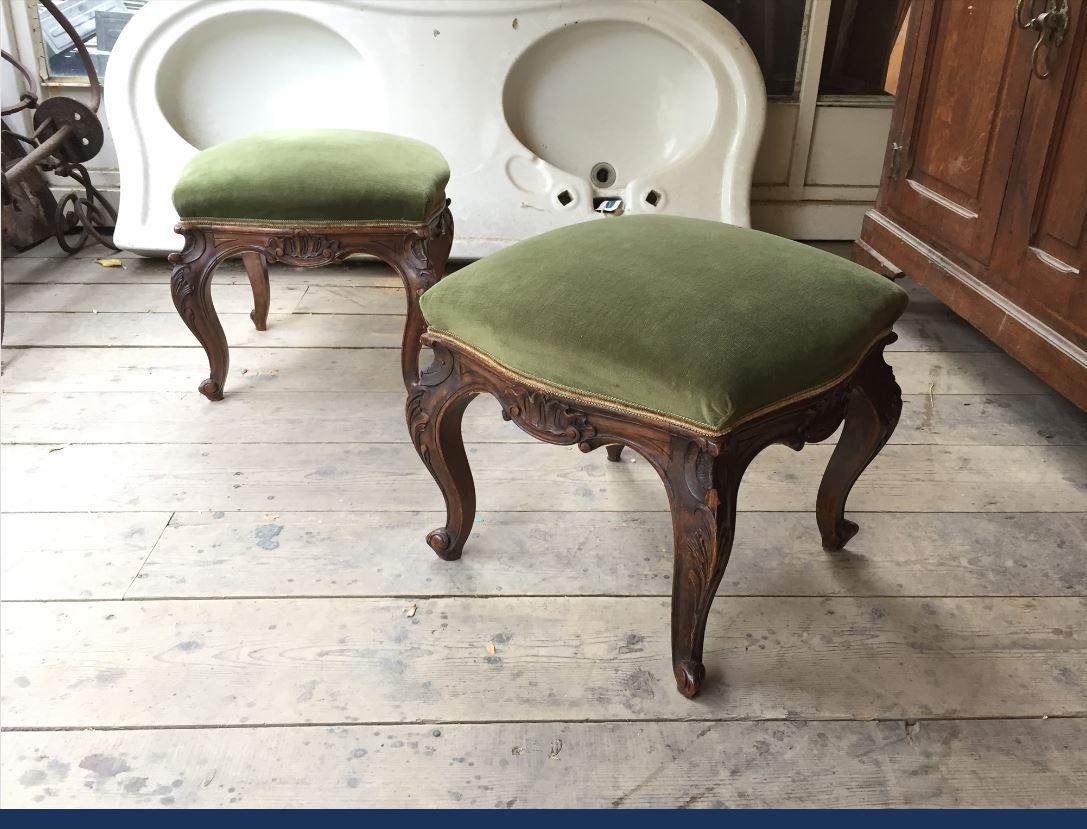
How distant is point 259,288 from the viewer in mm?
1984

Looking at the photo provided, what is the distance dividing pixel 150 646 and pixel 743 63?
6.31 ft

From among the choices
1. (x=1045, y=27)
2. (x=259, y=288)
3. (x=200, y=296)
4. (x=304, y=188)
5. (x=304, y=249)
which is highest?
(x=1045, y=27)

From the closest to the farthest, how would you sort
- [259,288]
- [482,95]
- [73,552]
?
[73,552] < [259,288] < [482,95]

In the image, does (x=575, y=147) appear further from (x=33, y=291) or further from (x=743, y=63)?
(x=33, y=291)

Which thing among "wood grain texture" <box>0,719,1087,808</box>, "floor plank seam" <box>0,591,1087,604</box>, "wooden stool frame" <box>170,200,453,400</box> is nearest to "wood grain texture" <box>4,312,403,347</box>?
"wooden stool frame" <box>170,200,453,400</box>

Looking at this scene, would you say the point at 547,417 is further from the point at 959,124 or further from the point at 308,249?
the point at 959,124

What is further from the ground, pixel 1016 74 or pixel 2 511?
pixel 1016 74

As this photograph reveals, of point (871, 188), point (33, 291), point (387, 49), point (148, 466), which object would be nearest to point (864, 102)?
point (871, 188)

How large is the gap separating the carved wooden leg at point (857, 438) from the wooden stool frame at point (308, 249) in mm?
721

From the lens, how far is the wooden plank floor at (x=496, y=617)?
0.95 m

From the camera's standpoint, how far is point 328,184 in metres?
1.50

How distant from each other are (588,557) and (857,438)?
1.30 ft

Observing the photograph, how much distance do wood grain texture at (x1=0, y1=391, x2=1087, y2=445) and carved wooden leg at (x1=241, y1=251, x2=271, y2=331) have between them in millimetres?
312

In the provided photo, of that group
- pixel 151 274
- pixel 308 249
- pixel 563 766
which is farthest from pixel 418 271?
pixel 151 274
